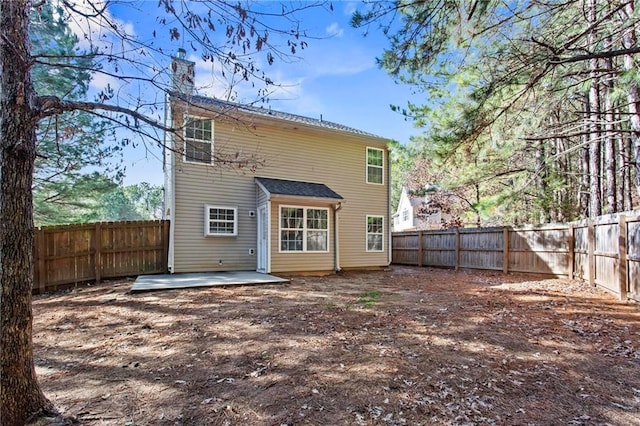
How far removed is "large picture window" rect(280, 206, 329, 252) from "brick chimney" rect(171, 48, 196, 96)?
691 cm

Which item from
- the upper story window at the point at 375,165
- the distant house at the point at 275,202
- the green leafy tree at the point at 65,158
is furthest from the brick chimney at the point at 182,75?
the upper story window at the point at 375,165

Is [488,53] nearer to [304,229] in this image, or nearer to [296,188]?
[296,188]

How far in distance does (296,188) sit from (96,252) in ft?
18.7

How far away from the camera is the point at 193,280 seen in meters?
8.15

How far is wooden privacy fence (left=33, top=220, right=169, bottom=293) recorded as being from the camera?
790 cm

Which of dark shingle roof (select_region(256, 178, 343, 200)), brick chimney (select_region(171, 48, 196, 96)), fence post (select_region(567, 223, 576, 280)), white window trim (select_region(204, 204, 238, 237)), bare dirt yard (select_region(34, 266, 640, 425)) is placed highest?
brick chimney (select_region(171, 48, 196, 96))

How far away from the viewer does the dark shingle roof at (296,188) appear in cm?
995

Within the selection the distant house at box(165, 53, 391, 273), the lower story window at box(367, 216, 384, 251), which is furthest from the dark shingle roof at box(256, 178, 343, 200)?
the lower story window at box(367, 216, 384, 251)

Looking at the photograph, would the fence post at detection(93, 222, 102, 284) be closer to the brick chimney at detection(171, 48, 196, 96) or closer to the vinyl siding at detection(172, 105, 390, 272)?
the vinyl siding at detection(172, 105, 390, 272)

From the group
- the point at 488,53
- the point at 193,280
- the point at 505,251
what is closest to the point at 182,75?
the point at 488,53

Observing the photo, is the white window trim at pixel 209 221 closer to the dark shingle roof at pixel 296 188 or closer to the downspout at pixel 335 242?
the dark shingle roof at pixel 296 188

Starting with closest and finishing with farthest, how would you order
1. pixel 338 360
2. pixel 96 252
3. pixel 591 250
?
pixel 338 360 < pixel 591 250 < pixel 96 252

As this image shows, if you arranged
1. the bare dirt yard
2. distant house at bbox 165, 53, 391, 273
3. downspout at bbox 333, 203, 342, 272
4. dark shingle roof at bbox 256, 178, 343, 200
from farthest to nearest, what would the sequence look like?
downspout at bbox 333, 203, 342, 272, dark shingle roof at bbox 256, 178, 343, 200, distant house at bbox 165, 53, 391, 273, the bare dirt yard

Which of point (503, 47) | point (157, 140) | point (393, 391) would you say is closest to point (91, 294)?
point (157, 140)
